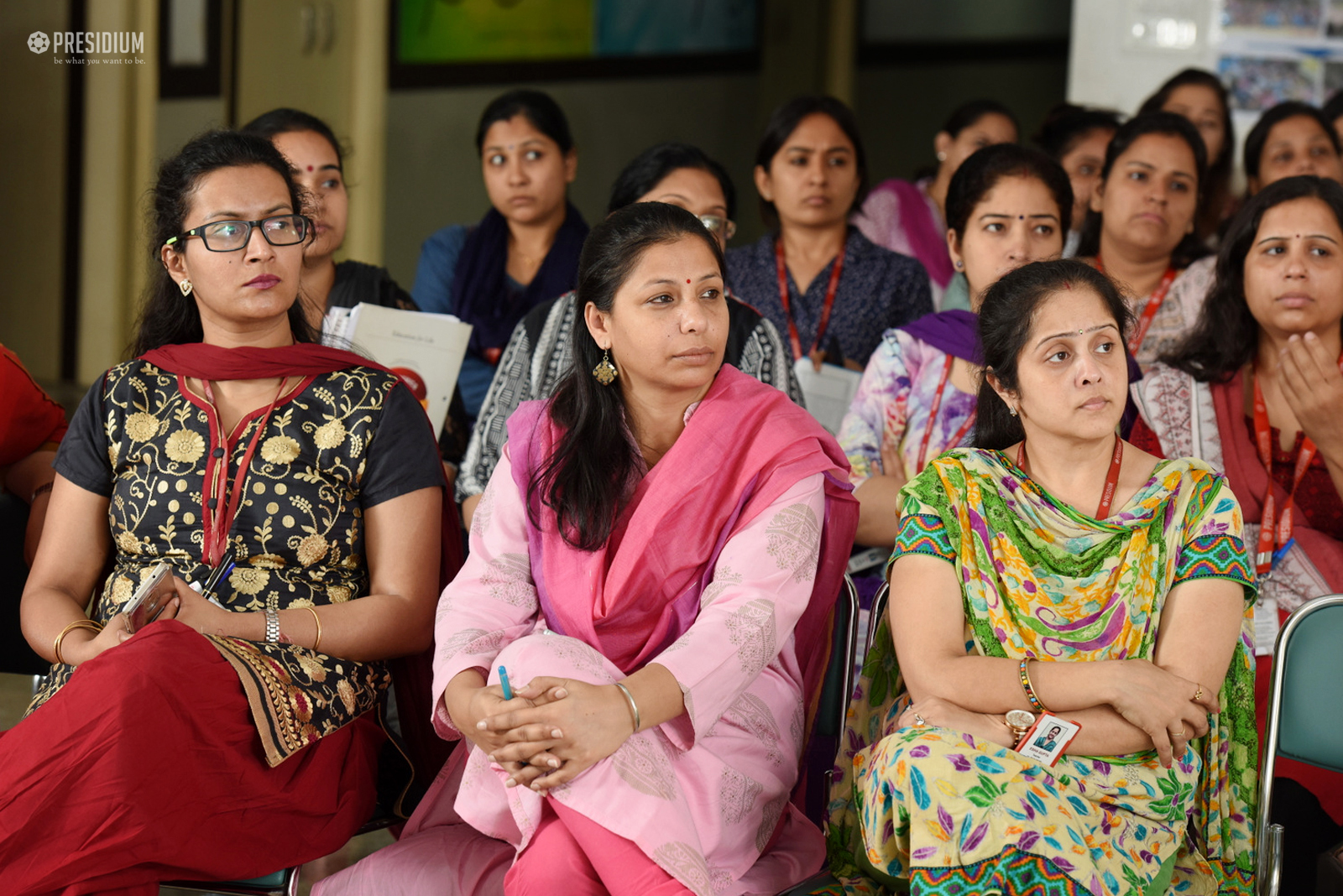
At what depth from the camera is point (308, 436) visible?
2246mm

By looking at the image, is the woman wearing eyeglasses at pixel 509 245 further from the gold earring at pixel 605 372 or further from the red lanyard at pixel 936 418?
the gold earring at pixel 605 372

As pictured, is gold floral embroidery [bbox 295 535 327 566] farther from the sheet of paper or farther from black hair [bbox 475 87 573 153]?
black hair [bbox 475 87 573 153]

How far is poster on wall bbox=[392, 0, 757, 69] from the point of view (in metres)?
5.71

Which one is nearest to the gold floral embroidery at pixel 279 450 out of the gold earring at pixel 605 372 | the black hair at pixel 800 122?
the gold earring at pixel 605 372

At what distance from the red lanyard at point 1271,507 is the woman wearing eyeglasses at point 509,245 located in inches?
71.2

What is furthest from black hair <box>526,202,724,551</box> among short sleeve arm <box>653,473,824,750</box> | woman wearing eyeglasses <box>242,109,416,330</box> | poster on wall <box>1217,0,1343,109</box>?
poster on wall <box>1217,0,1343,109</box>

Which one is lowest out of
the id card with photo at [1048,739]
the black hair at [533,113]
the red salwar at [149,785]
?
the red salwar at [149,785]

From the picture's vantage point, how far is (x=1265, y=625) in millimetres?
2482

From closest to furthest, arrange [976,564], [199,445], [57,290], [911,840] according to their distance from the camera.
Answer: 1. [911,840]
2. [976,564]
3. [199,445]
4. [57,290]

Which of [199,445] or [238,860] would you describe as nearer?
[238,860]

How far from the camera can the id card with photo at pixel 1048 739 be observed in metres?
Answer: 1.79

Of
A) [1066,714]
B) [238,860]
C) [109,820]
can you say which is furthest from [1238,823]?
[109,820]

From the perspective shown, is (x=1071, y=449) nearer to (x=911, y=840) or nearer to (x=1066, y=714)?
(x=1066, y=714)

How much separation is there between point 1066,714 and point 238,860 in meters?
1.20
